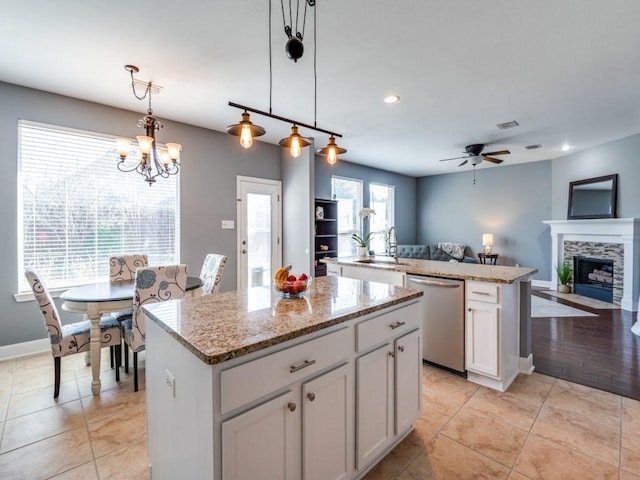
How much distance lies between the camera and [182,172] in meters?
4.17

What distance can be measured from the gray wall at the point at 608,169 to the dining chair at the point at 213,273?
6.35m

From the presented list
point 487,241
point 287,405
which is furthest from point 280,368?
point 487,241

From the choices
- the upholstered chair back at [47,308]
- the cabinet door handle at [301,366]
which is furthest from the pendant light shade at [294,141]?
the upholstered chair back at [47,308]

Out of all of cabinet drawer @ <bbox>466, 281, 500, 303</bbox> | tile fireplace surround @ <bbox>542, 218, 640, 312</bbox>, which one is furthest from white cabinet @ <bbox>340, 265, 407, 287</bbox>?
tile fireplace surround @ <bbox>542, 218, 640, 312</bbox>

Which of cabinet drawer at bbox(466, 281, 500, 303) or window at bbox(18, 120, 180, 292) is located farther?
window at bbox(18, 120, 180, 292)

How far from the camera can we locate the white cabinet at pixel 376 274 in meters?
2.95

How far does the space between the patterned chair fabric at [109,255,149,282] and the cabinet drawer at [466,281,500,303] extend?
3302mm

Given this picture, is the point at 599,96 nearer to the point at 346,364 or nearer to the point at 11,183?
the point at 346,364

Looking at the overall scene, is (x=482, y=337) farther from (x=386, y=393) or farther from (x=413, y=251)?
(x=413, y=251)

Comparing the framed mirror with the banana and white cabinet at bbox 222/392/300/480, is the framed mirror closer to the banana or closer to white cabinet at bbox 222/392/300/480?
the banana

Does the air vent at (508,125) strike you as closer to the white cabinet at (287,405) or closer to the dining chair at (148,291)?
the white cabinet at (287,405)

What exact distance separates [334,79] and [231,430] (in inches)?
118

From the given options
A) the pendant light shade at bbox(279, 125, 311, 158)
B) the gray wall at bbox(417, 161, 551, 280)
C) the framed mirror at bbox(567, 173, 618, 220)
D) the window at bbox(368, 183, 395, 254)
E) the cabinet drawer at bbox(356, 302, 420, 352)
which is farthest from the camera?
the window at bbox(368, 183, 395, 254)

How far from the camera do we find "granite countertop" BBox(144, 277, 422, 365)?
1.06 metres
